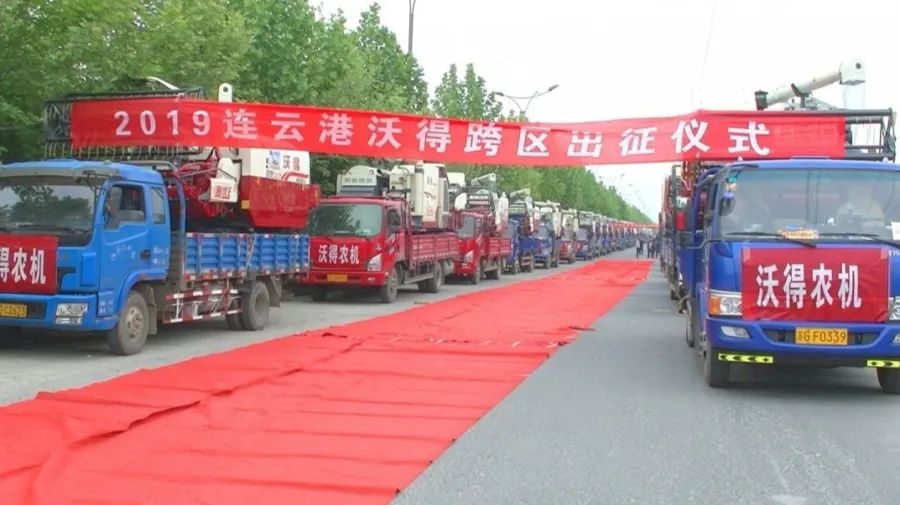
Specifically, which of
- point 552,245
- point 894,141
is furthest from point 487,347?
point 552,245

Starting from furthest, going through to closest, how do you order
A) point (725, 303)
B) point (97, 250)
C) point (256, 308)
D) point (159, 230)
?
point (256, 308)
point (159, 230)
point (97, 250)
point (725, 303)

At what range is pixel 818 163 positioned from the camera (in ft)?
28.9

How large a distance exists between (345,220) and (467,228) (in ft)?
31.7

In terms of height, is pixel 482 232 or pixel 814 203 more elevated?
pixel 814 203

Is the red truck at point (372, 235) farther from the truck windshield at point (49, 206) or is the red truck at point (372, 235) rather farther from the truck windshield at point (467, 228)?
the truck windshield at point (49, 206)

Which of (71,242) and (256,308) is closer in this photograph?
(71,242)

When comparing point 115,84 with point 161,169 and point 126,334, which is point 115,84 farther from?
point 126,334

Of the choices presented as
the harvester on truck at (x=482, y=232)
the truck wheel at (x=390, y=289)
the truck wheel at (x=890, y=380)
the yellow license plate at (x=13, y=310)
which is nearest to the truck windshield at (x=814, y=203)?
the truck wheel at (x=890, y=380)

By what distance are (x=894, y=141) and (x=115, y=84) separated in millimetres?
11530

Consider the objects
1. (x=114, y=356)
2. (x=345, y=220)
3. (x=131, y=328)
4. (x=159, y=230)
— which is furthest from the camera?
(x=345, y=220)

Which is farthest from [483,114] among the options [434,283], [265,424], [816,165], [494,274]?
[265,424]

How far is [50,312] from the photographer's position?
32.9 ft

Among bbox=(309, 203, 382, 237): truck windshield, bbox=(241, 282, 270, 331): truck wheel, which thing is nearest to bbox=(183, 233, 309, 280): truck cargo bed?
bbox=(241, 282, 270, 331): truck wheel

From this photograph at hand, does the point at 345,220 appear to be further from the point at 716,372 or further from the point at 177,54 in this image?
the point at 716,372
